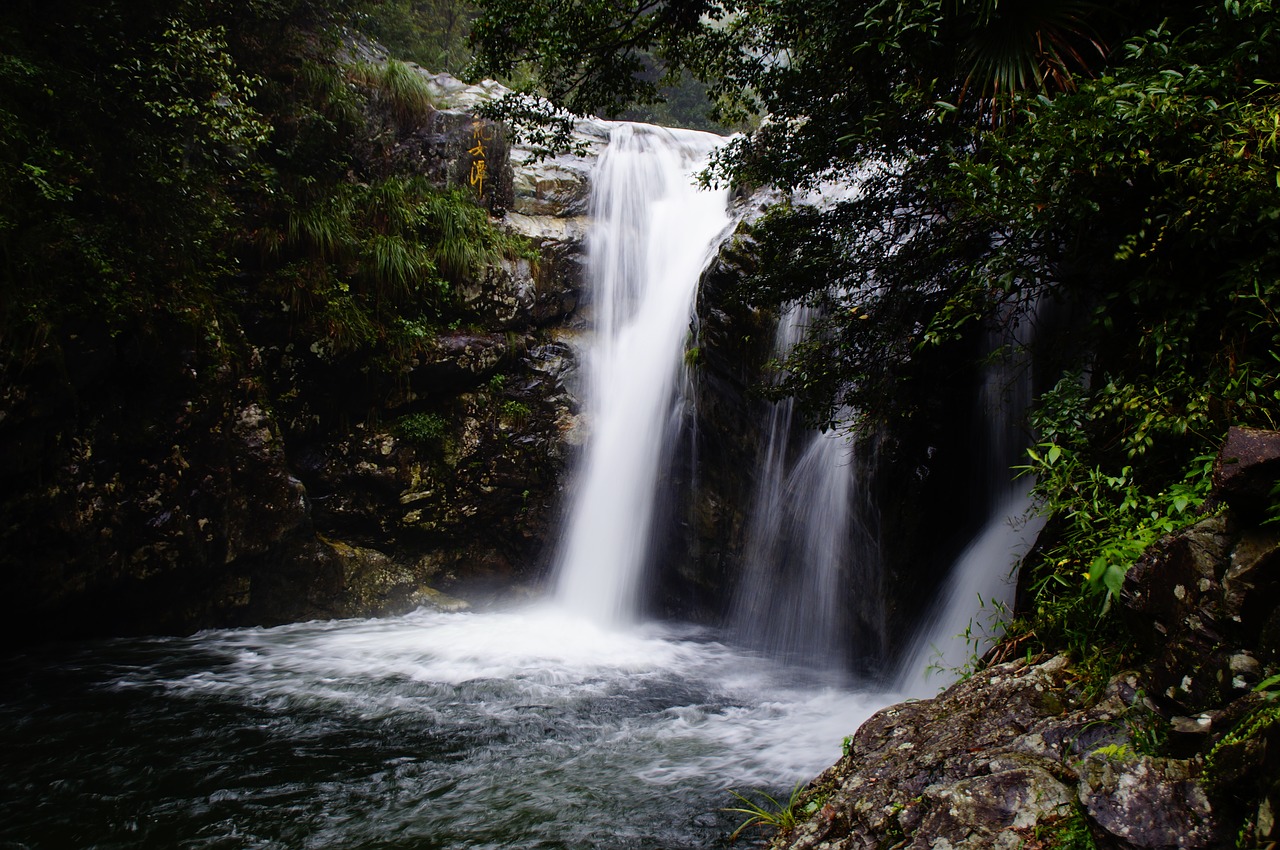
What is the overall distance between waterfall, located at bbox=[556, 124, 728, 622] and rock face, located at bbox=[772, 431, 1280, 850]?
732 cm

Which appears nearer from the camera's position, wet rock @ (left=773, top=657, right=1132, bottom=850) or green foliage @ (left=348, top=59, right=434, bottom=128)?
wet rock @ (left=773, top=657, right=1132, bottom=850)

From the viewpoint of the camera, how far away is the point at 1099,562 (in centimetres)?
282

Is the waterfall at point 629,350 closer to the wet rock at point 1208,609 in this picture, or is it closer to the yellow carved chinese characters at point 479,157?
the yellow carved chinese characters at point 479,157

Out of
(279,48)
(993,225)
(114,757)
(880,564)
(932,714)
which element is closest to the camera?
(932,714)

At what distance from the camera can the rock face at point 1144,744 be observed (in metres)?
2.02

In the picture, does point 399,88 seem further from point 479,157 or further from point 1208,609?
point 1208,609

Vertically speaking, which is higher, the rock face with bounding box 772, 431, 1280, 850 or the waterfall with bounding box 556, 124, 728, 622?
the waterfall with bounding box 556, 124, 728, 622

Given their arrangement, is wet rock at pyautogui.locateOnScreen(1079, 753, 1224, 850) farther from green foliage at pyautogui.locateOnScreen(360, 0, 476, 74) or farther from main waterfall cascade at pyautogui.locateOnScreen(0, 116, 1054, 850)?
green foliage at pyautogui.locateOnScreen(360, 0, 476, 74)

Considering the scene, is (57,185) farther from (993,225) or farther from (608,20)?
(993,225)

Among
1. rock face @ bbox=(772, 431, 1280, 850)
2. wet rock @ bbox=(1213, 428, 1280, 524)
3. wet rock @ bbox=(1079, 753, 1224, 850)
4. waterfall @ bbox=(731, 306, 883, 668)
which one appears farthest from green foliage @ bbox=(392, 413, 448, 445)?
wet rock @ bbox=(1213, 428, 1280, 524)

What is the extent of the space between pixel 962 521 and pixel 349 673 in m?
6.30

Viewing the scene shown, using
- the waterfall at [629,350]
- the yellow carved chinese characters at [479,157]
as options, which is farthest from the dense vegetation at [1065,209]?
the yellow carved chinese characters at [479,157]

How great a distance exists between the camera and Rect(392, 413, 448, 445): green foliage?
10.2m

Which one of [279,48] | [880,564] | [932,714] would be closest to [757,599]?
[880,564]
